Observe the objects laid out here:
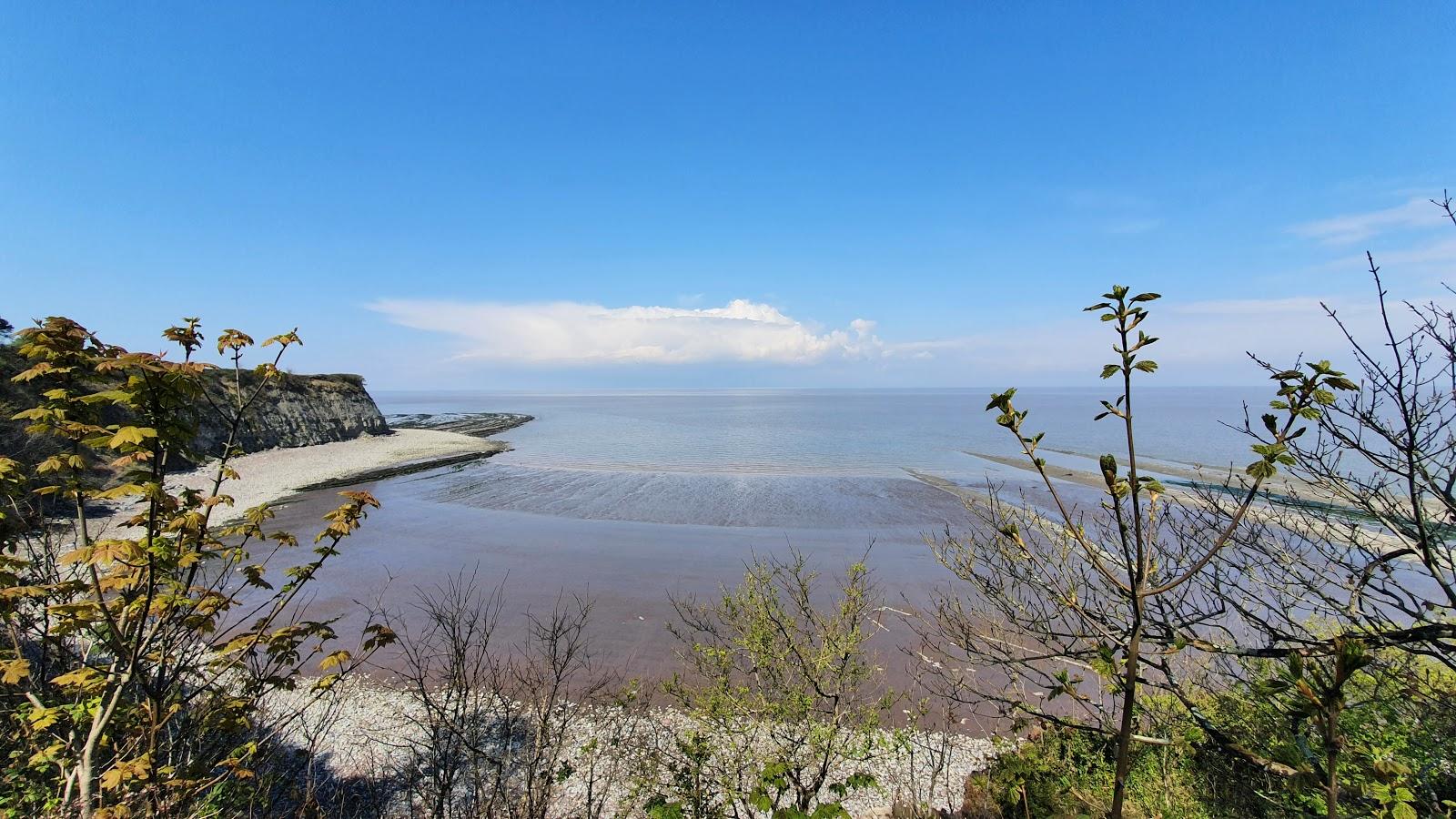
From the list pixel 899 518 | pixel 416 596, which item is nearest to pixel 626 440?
pixel 899 518

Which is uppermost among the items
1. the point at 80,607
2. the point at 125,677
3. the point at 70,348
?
the point at 70,348

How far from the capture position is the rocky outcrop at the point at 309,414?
41.1m

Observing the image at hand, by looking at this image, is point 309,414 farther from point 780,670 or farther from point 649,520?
point 780,670

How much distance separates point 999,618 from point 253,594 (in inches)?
738

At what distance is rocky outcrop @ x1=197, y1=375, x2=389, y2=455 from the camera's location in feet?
135

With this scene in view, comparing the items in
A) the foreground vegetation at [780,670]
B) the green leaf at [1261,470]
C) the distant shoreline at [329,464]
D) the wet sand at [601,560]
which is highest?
the green leaf at [1261,470]

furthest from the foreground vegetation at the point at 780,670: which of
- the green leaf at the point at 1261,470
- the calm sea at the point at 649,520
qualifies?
the calm sea at the point at 649,520

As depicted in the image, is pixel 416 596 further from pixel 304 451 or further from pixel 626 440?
pixel 626 440

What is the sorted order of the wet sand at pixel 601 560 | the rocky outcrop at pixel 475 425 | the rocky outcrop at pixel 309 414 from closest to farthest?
the wet sand at pixel 601 560, the rocky outcrop at pixel 309 414, the rocky outcrop at pixel 475 425

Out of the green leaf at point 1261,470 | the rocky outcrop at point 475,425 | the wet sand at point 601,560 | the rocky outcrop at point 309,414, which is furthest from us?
the rocky outcrop at point 475,425

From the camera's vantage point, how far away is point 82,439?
3.61m

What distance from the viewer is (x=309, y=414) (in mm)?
48562

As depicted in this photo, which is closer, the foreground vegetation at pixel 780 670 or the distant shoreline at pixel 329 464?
the foreground vegetation at pixel 780 670

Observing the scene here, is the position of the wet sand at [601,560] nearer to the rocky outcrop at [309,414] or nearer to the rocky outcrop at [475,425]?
the rocky outcrop at [309,414]
